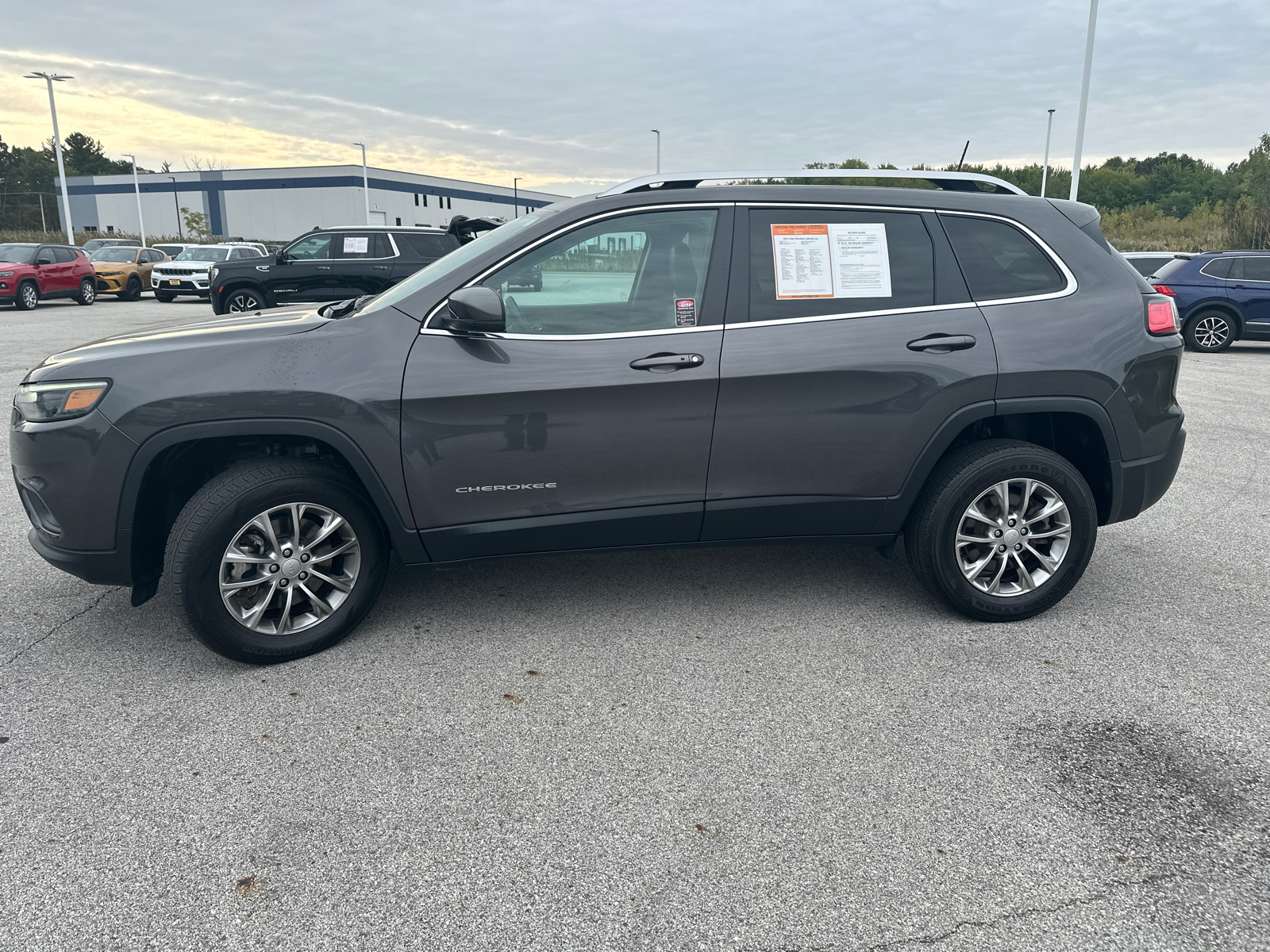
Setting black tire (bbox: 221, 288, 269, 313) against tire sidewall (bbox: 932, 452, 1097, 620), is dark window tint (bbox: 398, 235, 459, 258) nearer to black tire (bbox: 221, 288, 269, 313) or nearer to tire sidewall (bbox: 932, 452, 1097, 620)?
black tire (bbox: 221, 288, 269, 313)

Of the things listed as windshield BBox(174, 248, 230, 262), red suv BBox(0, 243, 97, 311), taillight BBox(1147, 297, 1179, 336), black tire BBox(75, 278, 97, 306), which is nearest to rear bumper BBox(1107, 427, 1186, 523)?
taillight BBox(1147, 297, 1179, 336)

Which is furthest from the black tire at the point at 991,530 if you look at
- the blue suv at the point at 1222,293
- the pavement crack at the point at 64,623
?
the blue suv at the point at 1222,293

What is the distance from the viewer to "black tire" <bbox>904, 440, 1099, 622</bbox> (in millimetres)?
3779

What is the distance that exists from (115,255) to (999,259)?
94.2 ft

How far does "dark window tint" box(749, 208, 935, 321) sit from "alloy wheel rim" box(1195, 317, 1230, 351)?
13708 mm

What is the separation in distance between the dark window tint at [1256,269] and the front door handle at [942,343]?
44.6ft

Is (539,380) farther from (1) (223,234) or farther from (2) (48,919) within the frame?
(1) (223,234)

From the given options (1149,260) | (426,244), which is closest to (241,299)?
(426,244)

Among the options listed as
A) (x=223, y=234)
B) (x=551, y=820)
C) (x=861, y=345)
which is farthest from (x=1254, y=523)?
(x=223, y=234)

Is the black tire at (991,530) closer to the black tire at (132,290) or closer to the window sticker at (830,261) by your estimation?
the window sticker at (830,261)

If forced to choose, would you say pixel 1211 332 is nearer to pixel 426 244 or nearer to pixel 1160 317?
pixel 1160 317

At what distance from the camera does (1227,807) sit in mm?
2637

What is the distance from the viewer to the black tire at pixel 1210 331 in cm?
1459

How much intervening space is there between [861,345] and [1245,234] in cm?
3123
